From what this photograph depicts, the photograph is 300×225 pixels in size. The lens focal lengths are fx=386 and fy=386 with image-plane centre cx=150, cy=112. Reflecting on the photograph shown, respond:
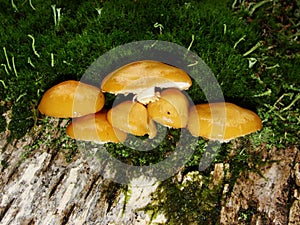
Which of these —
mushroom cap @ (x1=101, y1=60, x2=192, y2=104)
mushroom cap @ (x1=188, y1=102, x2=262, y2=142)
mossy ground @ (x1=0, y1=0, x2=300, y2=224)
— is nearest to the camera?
mushroom cap @ (x1=101, y1=60, x2=192, y2=104)

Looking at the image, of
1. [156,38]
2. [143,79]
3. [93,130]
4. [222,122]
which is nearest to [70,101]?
[93,130]

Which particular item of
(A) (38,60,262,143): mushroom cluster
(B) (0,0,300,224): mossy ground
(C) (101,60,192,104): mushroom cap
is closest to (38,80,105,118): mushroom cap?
(A) (38,60,262,143): mushroom cluster

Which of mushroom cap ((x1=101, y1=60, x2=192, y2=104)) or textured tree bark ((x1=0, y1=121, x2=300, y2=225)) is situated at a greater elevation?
mushroom cap ((x1=101, y1=60, x2=192, y2=104))

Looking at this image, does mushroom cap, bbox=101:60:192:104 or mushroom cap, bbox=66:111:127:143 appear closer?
mushroom cap, bbox=101:60:192:104

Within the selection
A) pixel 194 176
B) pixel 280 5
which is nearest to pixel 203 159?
pixel 194 176

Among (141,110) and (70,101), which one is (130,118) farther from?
(70,101)

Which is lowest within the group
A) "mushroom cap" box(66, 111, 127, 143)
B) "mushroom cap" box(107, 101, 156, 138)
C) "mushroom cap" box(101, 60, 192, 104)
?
"mushroom cap" box(66, 111, 127, 143)

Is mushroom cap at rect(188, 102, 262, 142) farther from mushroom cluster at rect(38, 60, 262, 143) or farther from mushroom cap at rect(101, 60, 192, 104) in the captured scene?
mushroom cap at rect(101, 60, 192, 104)
